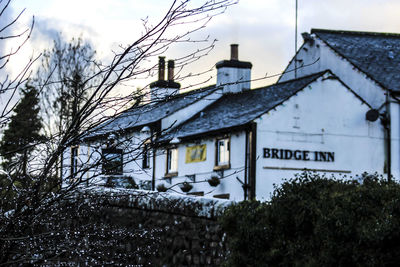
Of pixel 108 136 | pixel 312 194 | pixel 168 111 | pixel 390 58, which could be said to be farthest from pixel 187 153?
pixel 108 136

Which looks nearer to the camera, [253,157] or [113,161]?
[113,161]

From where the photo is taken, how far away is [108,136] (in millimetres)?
6047

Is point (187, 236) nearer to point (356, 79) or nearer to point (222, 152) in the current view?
point (222, 152)

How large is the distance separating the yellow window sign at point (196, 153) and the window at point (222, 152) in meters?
0.81

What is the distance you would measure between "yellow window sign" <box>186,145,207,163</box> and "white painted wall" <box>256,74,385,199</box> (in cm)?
268

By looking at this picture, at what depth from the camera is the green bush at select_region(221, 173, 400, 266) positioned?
32.6ft

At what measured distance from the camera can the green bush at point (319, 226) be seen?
9922 mm

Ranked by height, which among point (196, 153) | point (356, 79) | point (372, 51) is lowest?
point (196, 153)

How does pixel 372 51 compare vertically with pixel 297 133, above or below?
above

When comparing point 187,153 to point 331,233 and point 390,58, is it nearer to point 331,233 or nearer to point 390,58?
point 390,58

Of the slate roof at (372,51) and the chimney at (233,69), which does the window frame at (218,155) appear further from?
the slate roof at (372,51)

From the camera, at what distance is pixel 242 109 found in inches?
1204

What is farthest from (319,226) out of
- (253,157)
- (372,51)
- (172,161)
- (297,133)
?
(372,51)

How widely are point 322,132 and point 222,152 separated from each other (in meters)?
3.86
